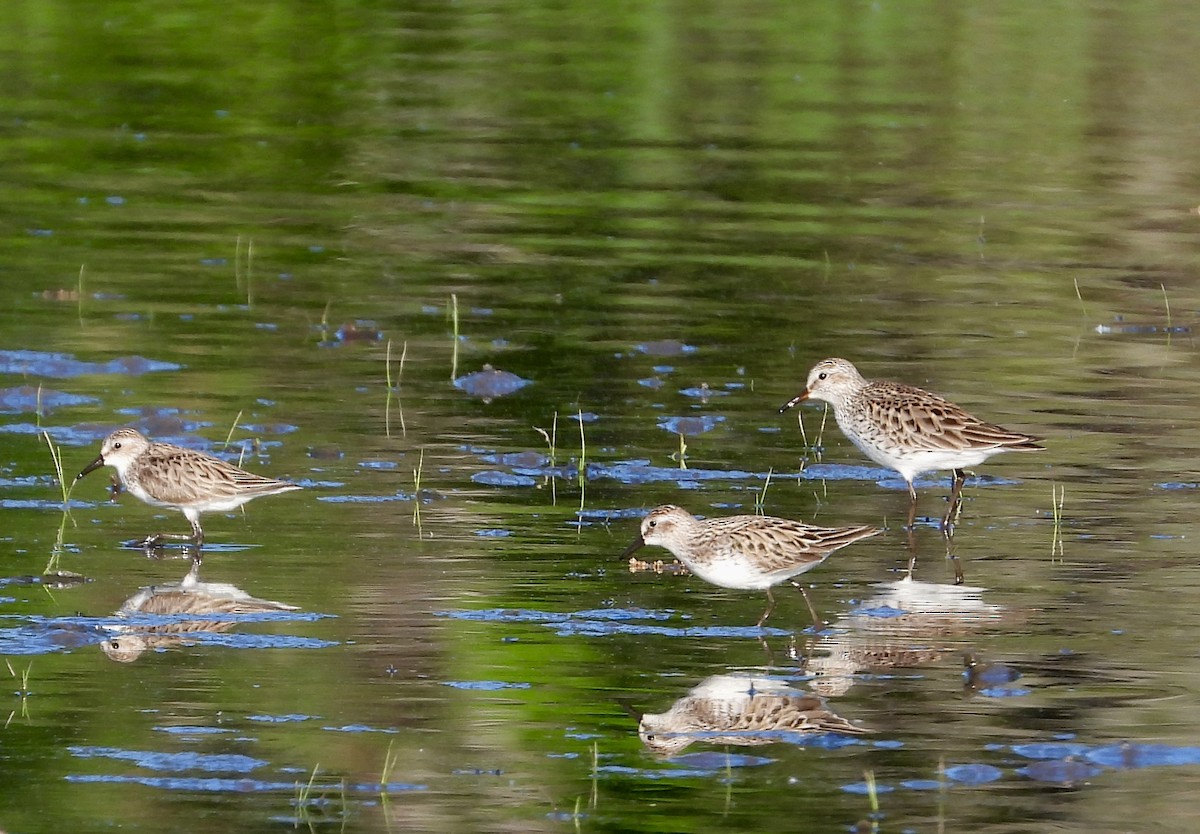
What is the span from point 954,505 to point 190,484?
4.82m

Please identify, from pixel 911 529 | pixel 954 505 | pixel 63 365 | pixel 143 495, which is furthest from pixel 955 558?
pixel 63 365

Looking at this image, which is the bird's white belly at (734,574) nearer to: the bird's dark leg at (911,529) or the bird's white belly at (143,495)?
the bird's dark leg at (911,529)

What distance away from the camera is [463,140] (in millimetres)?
28984

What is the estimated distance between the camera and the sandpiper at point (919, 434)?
13.9 metres

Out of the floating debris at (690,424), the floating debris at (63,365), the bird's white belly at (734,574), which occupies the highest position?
the bird's white belly at (734,574)

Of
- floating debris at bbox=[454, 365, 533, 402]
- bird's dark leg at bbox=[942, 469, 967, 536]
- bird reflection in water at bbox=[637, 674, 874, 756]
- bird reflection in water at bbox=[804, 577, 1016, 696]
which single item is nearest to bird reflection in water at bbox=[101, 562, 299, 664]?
bird reflection in water at bbox=[637, 674, 874, 756]

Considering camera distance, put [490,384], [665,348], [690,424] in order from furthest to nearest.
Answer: [665,348] → [490,384] → [690,424]

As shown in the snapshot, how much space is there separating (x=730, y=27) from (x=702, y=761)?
33008 mm

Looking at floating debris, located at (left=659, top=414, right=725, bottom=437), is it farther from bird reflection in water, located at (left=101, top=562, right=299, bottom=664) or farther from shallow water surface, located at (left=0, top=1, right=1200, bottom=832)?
bird reflection in water, located at (left=101, top=562, right=299, bottom=664)

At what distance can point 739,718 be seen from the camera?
393 inches

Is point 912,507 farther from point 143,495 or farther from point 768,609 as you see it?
point 143,495

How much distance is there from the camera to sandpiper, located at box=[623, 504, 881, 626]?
11672 mm

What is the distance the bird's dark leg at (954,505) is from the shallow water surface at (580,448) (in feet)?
0.64

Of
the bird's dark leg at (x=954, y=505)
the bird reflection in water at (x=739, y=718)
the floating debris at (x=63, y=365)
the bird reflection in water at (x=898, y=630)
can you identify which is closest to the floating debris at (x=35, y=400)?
the floating debris at (x=63, y=365)
